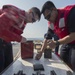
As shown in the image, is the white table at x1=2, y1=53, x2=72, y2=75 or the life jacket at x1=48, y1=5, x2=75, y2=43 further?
the life jacket at x1=48, y1=5, x2=75, y2=43

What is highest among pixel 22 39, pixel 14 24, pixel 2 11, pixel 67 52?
pixel 2 11

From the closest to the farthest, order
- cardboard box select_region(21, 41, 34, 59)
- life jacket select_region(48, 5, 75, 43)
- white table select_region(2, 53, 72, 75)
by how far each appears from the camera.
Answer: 1. white table select_region(2, 53, 72, 75)
2. life jacket select_region(48, 5, 75, 43)
3. cardboard box select_region(21, 41, 34, 59)

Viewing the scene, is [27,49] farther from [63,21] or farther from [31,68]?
[31,68]

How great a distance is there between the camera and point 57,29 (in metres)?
2.86

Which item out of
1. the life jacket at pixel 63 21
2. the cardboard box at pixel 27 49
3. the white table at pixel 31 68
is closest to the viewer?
the white table at pixel 31 68

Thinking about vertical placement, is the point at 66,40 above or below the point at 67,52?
above

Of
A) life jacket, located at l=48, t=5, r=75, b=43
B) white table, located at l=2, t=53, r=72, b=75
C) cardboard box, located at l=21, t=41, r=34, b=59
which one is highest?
life jacket, located at l=48, t=5, r=75, b=43

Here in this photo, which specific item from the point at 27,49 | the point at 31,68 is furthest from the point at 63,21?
the point at 31,68

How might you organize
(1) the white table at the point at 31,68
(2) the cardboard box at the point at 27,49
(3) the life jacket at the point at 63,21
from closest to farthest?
(1) the white table at the point at 31,68 < (3) the life jacket at the point at 63,21 < (2) the cardboard box at the point at 27,49

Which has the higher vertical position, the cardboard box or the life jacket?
the life jacket

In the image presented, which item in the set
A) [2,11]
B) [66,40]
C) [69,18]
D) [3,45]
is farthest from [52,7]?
[3,45]

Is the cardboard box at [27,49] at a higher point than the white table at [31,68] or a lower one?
higher

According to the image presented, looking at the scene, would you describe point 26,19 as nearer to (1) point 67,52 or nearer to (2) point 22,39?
(2) point 22,39

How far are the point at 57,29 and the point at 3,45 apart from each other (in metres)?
0.79
